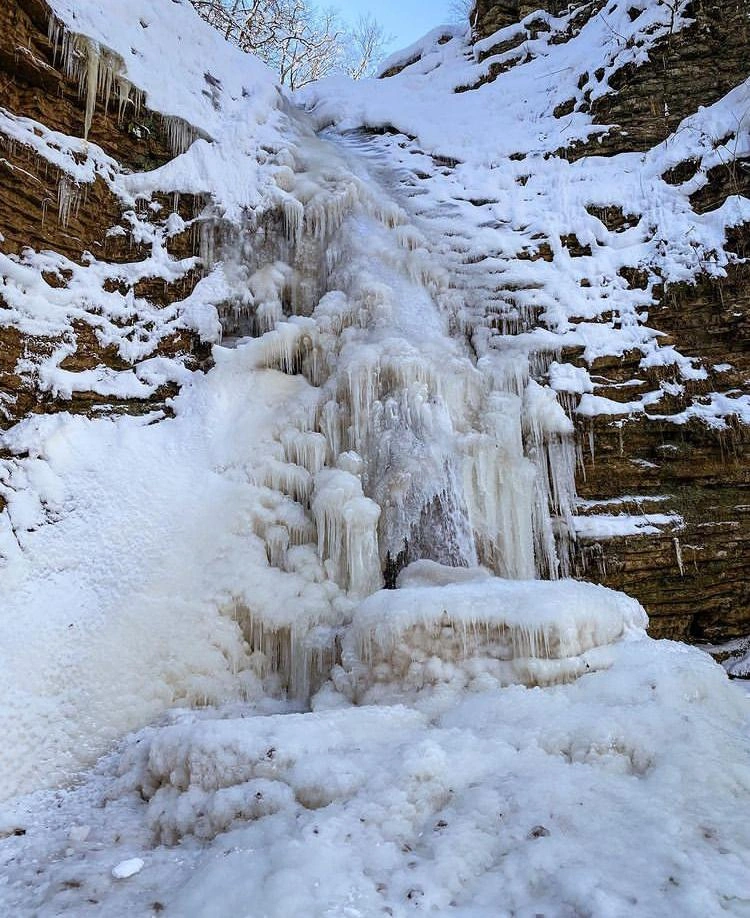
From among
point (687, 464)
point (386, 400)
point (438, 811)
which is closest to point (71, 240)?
point (386, 400)

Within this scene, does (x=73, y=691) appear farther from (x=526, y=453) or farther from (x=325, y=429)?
(x=526, y=453)

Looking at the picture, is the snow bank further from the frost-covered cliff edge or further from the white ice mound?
the white ice mound

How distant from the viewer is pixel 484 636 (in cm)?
347

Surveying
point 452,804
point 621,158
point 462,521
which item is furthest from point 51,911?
point 621,158

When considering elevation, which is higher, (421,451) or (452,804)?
(421,451)

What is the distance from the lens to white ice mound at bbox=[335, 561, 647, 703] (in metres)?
3.32

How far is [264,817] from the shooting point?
2428 millimetres

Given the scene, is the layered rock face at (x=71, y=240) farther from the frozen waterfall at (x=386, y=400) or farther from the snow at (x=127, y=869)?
the snow at (x=127, y=869)

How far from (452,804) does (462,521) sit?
3.27m

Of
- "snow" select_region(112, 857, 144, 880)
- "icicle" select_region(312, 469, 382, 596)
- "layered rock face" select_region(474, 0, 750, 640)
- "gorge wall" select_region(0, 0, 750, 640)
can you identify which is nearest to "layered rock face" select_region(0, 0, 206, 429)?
"gorge wall" select_region(0, 0, 750, 640)

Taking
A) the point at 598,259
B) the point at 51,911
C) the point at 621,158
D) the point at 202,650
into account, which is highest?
the point at 621,158

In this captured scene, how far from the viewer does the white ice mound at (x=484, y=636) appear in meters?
3.32

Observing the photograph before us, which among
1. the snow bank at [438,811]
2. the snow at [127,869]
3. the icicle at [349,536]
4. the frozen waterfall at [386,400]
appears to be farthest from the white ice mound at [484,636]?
→ the snow at [127,869]

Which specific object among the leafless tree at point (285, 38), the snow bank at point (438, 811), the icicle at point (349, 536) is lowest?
the snow bank at point (438, 811)
